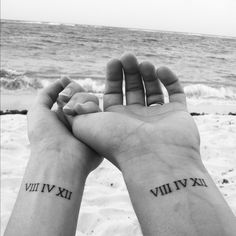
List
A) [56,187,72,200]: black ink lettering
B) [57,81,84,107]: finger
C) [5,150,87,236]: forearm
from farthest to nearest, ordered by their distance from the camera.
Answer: [57,81,84,107]: finger, [56,187,72,200]: black ink lettering, [5,150,87,236]: forearm

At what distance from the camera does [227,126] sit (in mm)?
3838

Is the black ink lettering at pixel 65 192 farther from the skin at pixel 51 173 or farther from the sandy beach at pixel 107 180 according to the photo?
the sandy beach at pixel 107 180

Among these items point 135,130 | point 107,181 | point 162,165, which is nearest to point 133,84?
point 135,130

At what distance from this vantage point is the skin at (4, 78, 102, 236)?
3.92 feet

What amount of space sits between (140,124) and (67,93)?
45 centimetres

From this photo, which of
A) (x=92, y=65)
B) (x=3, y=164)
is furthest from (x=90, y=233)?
(x=92, y=65)

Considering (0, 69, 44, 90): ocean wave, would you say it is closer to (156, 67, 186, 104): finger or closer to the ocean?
the ocean

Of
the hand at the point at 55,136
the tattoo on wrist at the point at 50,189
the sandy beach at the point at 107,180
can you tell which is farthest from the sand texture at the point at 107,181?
the tattoo on wrist at the point at 50,189

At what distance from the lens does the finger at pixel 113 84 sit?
1714mm

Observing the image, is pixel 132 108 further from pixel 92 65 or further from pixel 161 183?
pixel 92 65

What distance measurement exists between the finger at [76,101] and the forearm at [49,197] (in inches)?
8.1

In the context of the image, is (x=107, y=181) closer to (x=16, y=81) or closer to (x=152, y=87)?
(x=152, y=87)

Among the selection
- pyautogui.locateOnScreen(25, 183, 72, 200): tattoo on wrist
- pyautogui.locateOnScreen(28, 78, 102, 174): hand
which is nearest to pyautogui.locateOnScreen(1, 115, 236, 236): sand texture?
pyautogui.locateOnScreen(28, 78, 102, 174): hand

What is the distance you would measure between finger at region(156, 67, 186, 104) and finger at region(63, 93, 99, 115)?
0.36 metres
